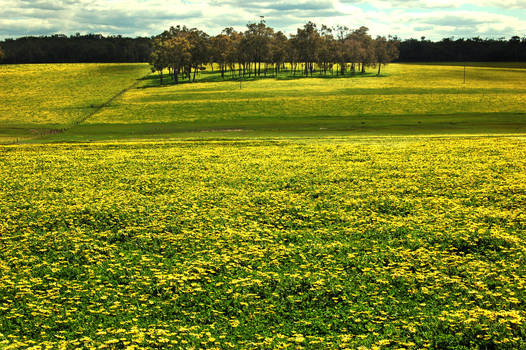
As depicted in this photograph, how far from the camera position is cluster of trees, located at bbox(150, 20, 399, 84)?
14712 centimetres

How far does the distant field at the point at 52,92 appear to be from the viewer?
75.6 m

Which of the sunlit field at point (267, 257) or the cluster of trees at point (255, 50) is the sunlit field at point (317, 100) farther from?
the sunlit field at point (267, 257)

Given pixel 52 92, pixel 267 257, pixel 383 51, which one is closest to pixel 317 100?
pixel 52 92

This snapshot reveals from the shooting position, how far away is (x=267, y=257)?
16.8 metres

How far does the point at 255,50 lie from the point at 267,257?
491 ft

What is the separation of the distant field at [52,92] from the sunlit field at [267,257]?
47291mm

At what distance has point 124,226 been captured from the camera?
2053 cm

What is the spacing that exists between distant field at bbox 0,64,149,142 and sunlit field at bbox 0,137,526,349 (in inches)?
1862

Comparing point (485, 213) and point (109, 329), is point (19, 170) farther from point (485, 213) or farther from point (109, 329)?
point (485, 213)

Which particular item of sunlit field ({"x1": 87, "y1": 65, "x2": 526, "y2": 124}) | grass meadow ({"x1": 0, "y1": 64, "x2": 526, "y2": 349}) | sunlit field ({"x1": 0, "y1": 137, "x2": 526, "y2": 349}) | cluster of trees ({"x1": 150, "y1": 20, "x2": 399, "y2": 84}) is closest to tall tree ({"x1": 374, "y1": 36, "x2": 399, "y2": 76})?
cluster of trees ({"x1": 150, "y1": 20, "x2": 399, "y2": 84})

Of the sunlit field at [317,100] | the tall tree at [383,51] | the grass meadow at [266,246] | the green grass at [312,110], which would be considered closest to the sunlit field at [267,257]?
the grass meadow at [266,246]

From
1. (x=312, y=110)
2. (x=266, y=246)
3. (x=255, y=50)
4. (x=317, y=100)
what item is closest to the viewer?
(x=266, y=246)

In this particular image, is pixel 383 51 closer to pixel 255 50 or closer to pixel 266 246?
pixel 255 50

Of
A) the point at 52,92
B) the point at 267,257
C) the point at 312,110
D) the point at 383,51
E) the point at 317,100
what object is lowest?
the point at 267,257
